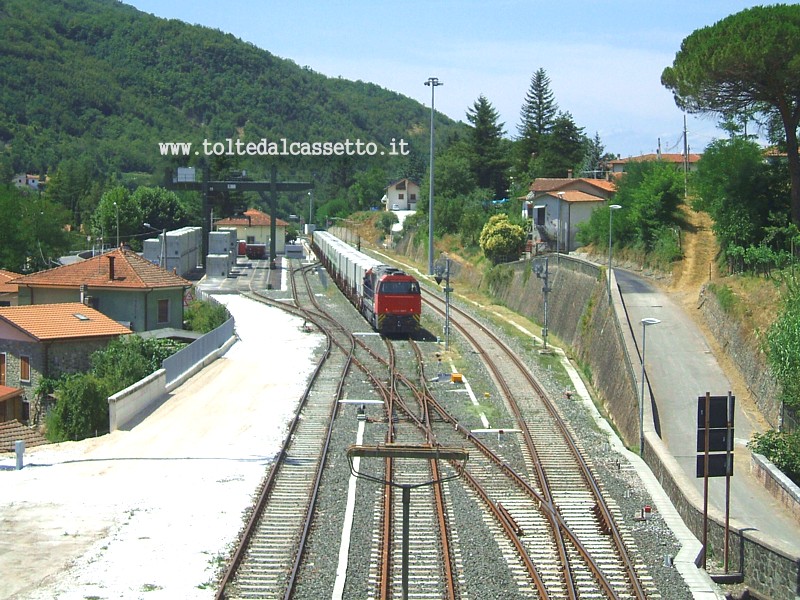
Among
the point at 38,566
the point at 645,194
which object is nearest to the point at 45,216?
the point at 645,194

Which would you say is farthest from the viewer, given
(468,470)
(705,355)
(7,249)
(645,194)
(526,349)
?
(7,249)

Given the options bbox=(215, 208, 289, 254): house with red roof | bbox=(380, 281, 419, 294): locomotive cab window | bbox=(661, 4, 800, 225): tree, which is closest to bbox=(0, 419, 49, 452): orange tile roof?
bbox=(380, 281, 419, 294): locomotive cab window

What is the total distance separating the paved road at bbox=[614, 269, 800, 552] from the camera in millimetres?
17938

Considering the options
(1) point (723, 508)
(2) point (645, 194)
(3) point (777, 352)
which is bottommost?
(1) point (723, 508)

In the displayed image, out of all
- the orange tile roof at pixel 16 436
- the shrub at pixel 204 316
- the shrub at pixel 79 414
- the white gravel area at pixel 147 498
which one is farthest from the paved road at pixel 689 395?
the orange tile roof at pixel 16 436

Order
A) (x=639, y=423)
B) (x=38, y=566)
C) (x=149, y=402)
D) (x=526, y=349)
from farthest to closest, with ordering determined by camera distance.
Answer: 1. (x=526, y=349)
2. (x=149, y=402)
3. (x=639, y=423)
4. (x=38, y=566)

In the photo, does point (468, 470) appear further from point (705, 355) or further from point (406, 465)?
point (705, 355)

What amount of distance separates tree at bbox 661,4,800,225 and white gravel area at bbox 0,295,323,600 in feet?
55.4

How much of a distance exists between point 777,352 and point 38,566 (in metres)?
15.6

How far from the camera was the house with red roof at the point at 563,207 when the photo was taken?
2202 inches

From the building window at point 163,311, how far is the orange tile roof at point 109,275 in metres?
0.86

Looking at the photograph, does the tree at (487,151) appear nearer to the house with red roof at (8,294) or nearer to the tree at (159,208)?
the tree at (159,208)

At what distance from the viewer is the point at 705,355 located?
95.6ft

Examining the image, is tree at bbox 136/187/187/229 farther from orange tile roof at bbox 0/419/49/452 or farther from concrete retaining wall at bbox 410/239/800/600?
orange tile roof at bbox 0/419/49/452
